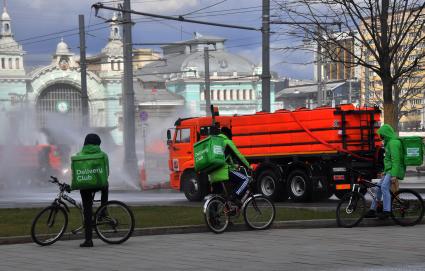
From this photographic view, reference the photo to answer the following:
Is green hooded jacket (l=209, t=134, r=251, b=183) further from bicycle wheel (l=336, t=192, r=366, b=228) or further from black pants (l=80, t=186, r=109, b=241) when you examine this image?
black pants (l=80, t=186, r=109, b=241)

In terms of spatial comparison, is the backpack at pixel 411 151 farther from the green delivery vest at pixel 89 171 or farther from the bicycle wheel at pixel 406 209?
the green delivery vest at pixel 89 171

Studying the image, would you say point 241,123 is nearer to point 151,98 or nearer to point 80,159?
point 80,159

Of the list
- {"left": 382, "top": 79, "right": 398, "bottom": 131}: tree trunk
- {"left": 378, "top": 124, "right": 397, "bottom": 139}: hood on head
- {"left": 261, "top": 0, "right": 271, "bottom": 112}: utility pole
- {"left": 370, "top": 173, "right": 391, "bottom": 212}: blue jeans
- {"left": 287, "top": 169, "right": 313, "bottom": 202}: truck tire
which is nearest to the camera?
{"left": 370, "top": 173, "right": 391, "bottom": 212}: blue jeans

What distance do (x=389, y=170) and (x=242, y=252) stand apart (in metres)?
4.43

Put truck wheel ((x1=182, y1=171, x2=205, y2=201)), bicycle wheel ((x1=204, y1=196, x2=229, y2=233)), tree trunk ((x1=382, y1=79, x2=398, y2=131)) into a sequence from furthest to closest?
1. truck wheel ((x1=182, y1=171, x2=205, y2=201))
2. tree trunk ((x1=382, y1=79, x2=398, y2=131))
3. bicycle wheel ((x1=204, y1=196, x2=229, y2=233))

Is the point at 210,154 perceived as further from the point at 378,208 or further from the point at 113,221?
the point at 378,208

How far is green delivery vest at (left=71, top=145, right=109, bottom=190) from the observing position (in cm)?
1194

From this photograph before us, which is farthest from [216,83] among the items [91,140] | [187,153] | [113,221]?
[113,221]

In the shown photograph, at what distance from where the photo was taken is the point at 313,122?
2242 cm

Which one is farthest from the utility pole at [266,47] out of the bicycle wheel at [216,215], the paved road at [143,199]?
the bicycle wheel at [216,215]

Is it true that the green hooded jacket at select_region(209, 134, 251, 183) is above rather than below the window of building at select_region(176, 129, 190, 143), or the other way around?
below

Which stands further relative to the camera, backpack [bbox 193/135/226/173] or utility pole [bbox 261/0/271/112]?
utility pole [bbox 261/0/271/112]

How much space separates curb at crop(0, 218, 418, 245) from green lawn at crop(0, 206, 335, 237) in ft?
1.60

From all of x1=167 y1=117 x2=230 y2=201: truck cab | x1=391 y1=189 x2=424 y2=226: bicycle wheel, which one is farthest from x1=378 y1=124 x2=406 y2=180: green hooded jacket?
x1=167 y1=117 x2=230 y2=201: truck cab
